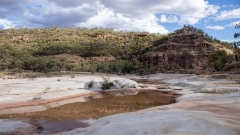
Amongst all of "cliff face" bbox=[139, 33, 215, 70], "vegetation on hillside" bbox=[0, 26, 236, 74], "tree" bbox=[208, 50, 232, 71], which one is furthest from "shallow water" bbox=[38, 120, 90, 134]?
"cliff face" bbox=[139, 33, 215, 70]

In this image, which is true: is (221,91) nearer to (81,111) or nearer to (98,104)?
(98,104)

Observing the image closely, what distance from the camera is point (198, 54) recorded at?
7894cm

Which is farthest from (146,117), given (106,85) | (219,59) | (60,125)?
(219,59)

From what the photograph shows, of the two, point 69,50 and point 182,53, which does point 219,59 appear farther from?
point 69,50

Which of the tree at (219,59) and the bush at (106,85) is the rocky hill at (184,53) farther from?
the bush at (106,85)

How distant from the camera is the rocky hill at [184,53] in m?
79.2

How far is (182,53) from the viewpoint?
81000 mm

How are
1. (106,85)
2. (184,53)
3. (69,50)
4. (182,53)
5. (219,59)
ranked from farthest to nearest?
1. (69,50)
2. (182,53)
3. (184,53)
4. (219,59)
5. (106,85)

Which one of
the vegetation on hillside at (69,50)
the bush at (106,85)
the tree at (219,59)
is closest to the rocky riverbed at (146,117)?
the bush at (106,85)

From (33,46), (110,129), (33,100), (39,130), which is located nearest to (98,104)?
(33,100)

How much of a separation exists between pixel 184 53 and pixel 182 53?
733 mm

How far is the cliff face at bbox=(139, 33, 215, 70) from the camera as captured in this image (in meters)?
79.2

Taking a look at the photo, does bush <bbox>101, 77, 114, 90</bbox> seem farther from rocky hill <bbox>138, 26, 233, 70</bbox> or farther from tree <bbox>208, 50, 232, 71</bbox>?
rocky hill <bbox>138, 26, 233, 70</bbox>

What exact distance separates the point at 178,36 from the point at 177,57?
393 inches
